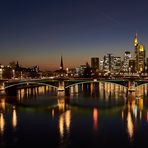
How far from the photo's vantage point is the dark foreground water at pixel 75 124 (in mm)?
31250

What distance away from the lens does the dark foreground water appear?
31250 mm

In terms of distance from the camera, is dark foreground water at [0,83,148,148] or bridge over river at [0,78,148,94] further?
bridge over river at [0,78,148,94]

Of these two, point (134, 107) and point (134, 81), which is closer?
point (134, 107)

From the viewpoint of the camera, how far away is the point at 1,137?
3272 cm

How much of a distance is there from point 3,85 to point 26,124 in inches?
1430

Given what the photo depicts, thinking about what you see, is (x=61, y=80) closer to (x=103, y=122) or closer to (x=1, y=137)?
(x=103, y=122)

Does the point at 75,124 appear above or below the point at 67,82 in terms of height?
below

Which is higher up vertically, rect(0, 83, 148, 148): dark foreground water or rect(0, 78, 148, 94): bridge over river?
rect(0, 78, 148, 94): bridge over river

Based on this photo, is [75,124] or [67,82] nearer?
[75,124]

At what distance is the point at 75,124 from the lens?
130 ft

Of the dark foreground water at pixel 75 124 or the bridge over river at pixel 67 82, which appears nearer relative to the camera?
the dark foreground water at pixel 75 124

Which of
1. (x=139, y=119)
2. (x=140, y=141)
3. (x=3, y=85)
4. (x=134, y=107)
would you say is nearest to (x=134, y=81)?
(x=134, y=107)

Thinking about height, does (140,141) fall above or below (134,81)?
below

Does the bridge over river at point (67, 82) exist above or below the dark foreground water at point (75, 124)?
Answer: above
